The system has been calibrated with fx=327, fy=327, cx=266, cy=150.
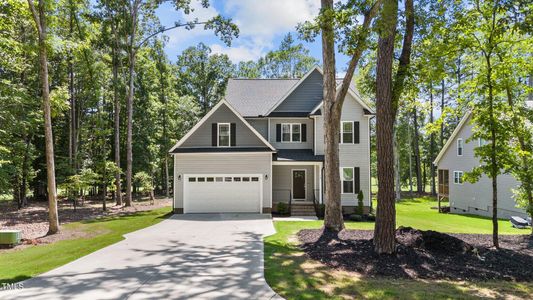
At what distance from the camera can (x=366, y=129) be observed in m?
19.3

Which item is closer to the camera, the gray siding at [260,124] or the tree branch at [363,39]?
the tree branch at [363,39]

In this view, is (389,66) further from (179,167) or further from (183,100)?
(183,100)

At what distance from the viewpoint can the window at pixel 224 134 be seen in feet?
60.4

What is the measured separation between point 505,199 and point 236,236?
1846cm

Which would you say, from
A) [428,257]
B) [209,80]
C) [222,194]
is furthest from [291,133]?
[209,80]

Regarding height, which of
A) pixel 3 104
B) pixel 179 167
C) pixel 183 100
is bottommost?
pixel 179 167

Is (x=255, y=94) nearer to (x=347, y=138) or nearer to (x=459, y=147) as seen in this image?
(x=347, y=138)

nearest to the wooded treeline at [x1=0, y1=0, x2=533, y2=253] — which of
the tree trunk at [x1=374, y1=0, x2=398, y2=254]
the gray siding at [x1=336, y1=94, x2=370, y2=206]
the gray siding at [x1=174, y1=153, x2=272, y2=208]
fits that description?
the tree trunk at [x1=374, y1=0, x2=398, y2=254]

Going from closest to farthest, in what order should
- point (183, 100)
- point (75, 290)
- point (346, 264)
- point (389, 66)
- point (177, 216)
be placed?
point (75, 290) < point (346, 264) < point (389, 66) < point (177, 216) < point (183, 100)

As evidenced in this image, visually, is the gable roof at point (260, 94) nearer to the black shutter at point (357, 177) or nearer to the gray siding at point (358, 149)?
the gray siding at point (358, 149)

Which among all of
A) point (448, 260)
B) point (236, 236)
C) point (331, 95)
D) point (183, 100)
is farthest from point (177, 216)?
point (183, 100)

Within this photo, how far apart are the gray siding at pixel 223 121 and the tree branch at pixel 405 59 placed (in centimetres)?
984

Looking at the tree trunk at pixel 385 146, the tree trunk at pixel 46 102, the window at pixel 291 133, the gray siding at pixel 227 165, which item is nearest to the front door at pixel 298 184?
the window at pixel 291 133

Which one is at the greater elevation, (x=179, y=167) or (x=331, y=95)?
(x=331, y=95)
